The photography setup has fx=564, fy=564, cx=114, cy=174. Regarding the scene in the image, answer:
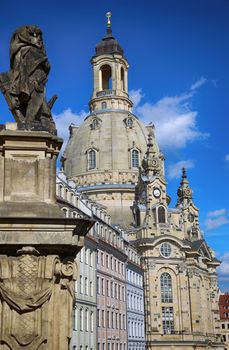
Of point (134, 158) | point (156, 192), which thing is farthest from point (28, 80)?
point (134, 158)

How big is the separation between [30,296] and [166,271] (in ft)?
295

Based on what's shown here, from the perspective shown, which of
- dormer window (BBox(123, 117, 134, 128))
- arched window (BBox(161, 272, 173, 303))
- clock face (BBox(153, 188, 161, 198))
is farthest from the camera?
dormer window (BBox(123, 117, 134, 128))

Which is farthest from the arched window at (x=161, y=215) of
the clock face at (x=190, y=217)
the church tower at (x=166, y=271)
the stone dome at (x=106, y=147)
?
the clock face at (x=190, y=217)

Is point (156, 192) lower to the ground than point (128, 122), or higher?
lower

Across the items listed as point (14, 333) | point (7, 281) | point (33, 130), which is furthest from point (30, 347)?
point (33, 130)

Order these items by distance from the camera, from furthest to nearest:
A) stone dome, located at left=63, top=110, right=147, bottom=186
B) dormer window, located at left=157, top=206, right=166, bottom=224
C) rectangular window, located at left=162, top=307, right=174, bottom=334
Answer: stone dome, located at left=63, top=110, right=147, bottom=186
dormer window, located at left=157, top=206, right=166, bottom=224
rectangular window, located at left=162, top=307, right=174, bottom=334

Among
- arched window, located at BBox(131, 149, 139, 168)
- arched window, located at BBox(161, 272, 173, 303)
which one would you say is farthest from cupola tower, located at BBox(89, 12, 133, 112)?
arched window, located at BBox(161, 272, 173, 303)

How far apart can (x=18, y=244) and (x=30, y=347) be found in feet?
5.74

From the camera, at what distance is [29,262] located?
9.86 m

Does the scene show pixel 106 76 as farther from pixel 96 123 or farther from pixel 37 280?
pixel 37 280

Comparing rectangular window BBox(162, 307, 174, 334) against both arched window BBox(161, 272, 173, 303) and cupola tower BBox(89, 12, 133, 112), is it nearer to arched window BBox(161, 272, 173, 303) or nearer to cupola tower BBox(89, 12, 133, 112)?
arched window BBox(161, 272, 173, 303)

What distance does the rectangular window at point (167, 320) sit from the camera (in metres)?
93.8

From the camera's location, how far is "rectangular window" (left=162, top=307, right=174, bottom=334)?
93812 millimetres

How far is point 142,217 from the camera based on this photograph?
331ft
